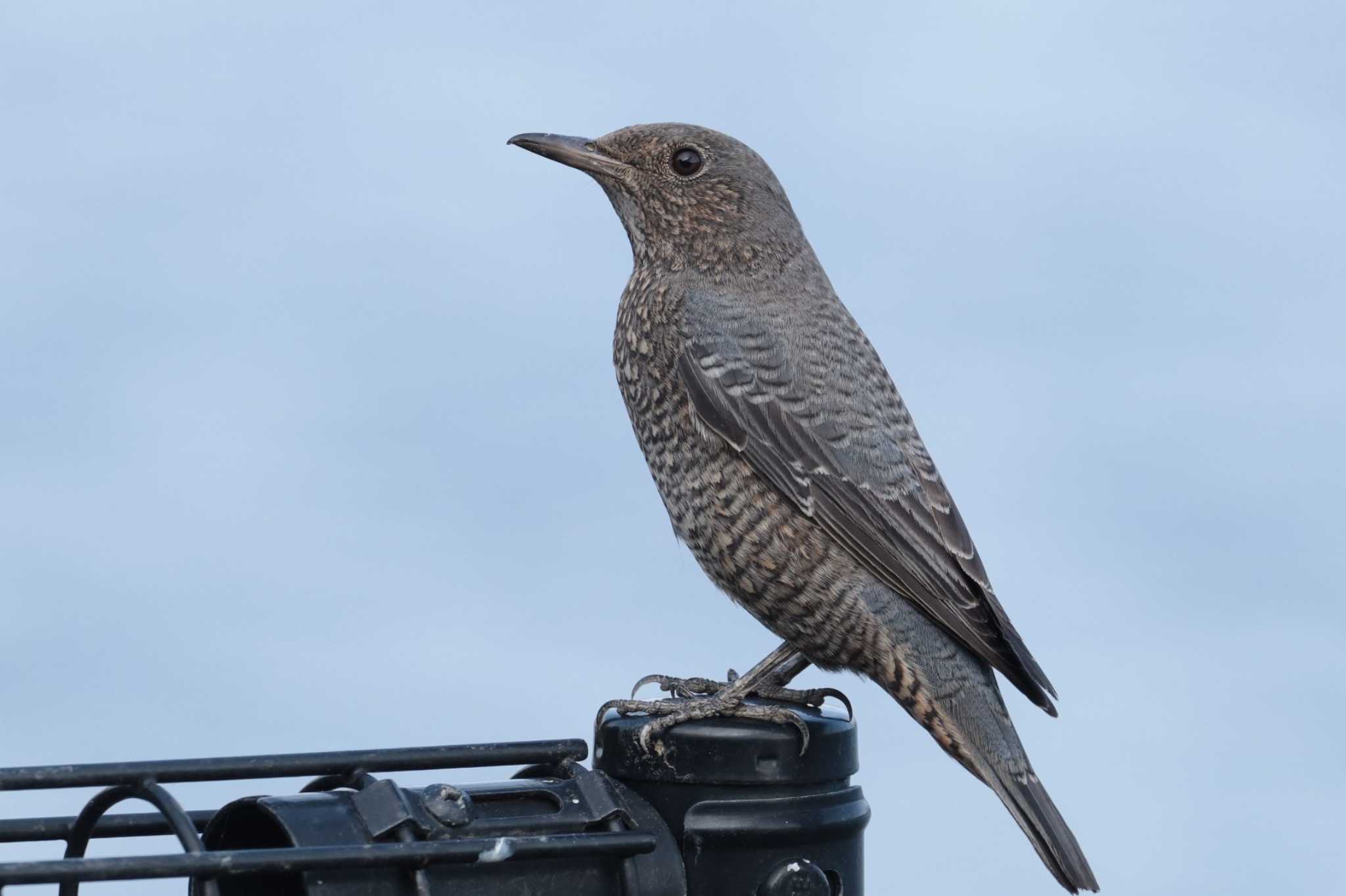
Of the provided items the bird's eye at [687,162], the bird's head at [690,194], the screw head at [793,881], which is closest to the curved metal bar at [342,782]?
the screw head at [793,881]

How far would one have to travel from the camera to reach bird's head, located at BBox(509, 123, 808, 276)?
17.1 feet

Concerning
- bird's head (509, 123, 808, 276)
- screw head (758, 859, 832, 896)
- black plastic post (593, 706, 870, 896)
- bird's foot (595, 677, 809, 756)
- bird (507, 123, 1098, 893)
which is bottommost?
screw head (758, 859, 832, 896)

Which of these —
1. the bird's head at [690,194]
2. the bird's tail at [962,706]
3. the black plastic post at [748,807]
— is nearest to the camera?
the black plastic post at [748,807]

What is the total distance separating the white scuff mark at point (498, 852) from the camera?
2.70 metres

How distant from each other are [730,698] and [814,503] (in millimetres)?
755

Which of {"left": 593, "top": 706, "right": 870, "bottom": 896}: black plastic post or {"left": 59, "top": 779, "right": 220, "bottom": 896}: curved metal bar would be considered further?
{"left": 593, "top": 706, "right": 870, "bottom": 896}: black plastic post

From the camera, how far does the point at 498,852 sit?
8.86 feet

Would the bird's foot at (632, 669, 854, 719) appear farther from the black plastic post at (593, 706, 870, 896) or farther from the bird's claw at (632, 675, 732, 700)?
the black plastic post at (593, 706, 870, 896)

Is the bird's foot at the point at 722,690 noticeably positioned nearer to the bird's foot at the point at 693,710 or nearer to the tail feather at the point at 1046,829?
the bird's foot at the point at 693,710

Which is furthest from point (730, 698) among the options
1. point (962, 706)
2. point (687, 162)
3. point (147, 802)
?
point (687, 162)

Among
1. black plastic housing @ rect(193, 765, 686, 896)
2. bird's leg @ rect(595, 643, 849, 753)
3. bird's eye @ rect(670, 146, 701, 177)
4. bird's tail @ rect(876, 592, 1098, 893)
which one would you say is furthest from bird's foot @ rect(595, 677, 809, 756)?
bird's eye @ rect(670, 146, 701, 177)

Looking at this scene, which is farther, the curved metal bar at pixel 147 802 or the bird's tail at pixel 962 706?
the bird's tail at pixel 962 706

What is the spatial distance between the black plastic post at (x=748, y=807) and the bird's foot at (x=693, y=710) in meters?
0.02

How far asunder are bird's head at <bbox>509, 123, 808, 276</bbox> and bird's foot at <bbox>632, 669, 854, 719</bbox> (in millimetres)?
1298
